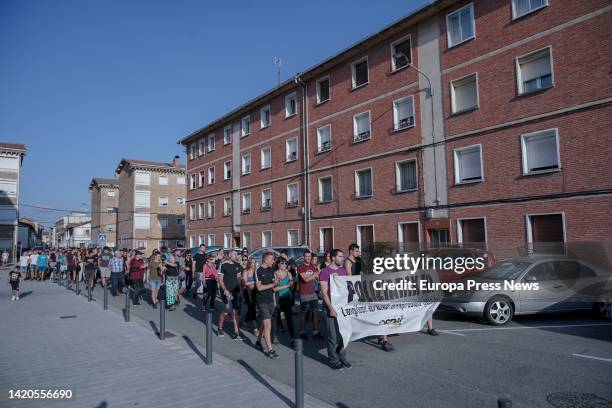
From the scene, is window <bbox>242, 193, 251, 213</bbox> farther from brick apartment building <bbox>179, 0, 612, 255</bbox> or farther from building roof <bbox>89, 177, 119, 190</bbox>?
building roof <bbox>89, 177, 119, 190</bbox>

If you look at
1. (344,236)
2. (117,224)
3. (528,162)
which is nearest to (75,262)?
(344,236)

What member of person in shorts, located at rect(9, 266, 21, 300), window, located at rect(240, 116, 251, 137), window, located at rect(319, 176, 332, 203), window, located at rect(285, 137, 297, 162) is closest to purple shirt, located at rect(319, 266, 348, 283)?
person in shorts, located at rect(9, 266, 21, 300)

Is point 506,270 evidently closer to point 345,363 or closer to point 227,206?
point 345,363

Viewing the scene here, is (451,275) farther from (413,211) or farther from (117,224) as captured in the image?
(117,224)

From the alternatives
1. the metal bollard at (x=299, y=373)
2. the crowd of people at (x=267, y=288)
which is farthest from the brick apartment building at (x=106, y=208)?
the metal bollard at (x=299, y=373)

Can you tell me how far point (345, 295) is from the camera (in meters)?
7.44

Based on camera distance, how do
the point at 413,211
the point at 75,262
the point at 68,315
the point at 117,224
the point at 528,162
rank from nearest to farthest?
the point at 68,315 < the point at 528,162 < the point at 413,211 < the point at 75,262 < the point at 117,224

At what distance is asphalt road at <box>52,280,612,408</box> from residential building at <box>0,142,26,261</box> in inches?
2001

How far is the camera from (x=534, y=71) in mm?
16281

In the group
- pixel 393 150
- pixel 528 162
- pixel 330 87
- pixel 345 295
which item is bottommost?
pixel 345 295

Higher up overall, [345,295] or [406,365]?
[345,295]

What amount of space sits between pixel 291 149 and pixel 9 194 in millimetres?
40864

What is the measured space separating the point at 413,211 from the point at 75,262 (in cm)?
1661

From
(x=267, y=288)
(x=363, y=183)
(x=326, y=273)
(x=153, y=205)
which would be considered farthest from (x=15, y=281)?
(x=153, y=205)
